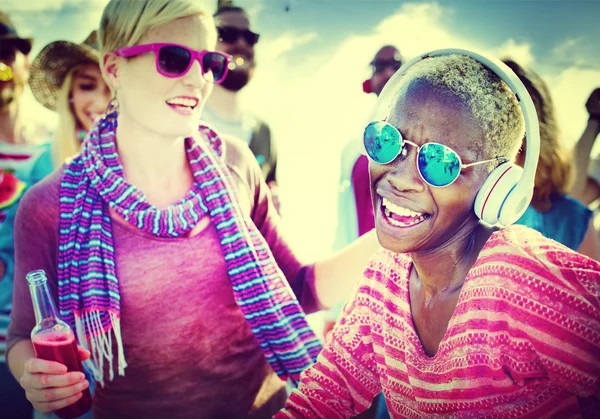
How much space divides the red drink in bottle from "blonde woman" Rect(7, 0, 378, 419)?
0.05m

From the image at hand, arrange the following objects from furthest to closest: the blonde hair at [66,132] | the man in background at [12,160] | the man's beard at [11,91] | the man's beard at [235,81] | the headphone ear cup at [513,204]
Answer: the man's beard at [235,81], the man's beard at [11,91], the blonde hair at [66,132], the man in background at [12,160], the headphone ear cup at [513,204]

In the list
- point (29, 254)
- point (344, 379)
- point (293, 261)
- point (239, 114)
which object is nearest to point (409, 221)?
point (344, 379)

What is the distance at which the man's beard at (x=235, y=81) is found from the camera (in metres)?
2.33

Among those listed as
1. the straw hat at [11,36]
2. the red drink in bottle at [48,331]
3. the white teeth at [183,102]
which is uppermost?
the straw hat at [11,36]

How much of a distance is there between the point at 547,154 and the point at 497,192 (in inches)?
36.8

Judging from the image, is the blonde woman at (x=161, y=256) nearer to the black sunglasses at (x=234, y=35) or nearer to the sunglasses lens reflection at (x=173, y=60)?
the sunglasses lens reflection at (x=173, y=60)

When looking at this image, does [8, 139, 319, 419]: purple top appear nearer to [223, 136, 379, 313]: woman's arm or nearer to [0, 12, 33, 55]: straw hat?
[223, 136, 379, 313]: woman's arm

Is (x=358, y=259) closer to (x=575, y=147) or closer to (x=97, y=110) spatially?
(x=575, y=147)

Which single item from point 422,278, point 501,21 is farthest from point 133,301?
point 501,21

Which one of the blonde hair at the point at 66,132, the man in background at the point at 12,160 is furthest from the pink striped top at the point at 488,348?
the blonde hair at the point at 66,132

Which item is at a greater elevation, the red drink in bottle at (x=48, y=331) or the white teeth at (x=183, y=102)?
the white teeth at (x=183, y=102)

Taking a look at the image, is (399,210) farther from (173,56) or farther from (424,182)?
(173,56)

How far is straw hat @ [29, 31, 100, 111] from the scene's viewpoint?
201 centimetres

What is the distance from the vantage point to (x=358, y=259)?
1.54 metres
